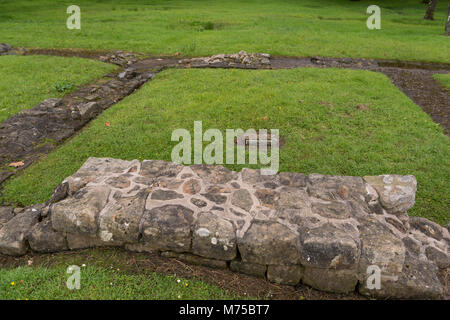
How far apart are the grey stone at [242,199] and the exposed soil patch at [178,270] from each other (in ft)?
3.01

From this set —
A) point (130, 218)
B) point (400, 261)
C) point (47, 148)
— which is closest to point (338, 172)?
point (400, 261)

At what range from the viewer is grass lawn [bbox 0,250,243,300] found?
387cm

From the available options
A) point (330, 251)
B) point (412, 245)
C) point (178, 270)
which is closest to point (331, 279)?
point (330, 251)

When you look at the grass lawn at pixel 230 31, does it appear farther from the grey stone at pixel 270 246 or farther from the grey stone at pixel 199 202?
the grey stone at pixel 270 246

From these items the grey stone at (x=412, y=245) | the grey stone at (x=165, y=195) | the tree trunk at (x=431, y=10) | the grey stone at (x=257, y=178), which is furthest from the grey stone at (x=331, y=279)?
the tree trunk at (x=431, y=10)

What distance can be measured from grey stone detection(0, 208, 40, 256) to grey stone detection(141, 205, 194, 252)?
6.06ft

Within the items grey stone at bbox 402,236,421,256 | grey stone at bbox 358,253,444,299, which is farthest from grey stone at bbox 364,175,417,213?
grey stone at bbox 358,253,444,299

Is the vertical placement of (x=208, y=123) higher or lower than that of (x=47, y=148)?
higher

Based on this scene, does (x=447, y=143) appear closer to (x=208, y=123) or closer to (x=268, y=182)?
(x=268, y=182)

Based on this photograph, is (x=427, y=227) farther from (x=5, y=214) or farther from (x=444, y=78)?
(x=444, y=78)

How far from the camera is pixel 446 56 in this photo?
14.4m
